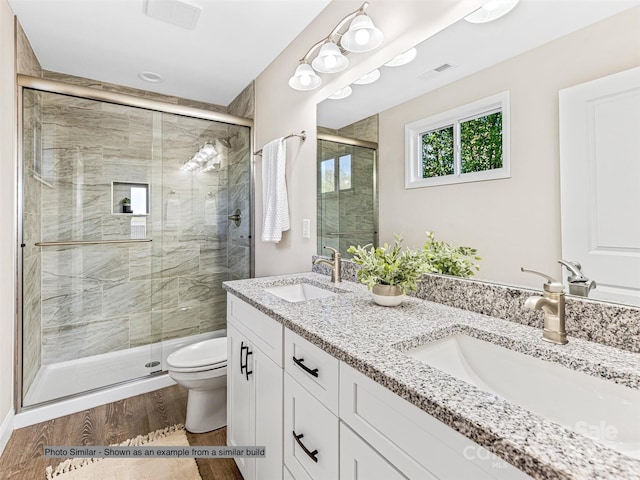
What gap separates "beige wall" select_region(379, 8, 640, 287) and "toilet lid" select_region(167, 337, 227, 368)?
1.42 m

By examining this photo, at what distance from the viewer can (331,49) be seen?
1597 millimetres

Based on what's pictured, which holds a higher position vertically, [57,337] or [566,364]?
[566,364]

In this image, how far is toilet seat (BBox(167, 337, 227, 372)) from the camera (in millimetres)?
1740

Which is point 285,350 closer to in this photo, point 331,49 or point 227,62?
point 331,49

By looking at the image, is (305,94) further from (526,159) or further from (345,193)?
(526,159)

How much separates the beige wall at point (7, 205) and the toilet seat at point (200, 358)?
840 millimetres

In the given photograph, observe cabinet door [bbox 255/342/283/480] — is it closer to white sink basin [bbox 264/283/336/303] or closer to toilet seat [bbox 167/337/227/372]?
white sink basin [bbox 264/283/336/303]

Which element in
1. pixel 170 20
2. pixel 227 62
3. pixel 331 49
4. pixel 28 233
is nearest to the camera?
pixel 331 49

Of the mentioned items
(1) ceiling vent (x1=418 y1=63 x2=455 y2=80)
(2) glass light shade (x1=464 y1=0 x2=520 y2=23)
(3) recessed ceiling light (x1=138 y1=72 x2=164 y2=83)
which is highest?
(3) recessed ceiling light (x1=138 y1=72 x2=164 y2=83)

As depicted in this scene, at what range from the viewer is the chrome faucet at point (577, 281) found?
839 mm

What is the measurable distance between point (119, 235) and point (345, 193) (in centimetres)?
201

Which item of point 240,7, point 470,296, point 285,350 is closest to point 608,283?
point 470,296

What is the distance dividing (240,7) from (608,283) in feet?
6.78

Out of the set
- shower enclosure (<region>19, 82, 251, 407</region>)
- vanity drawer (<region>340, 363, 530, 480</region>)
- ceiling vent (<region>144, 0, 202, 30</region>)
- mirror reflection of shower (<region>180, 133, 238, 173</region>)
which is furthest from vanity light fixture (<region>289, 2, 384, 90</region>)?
vanity drawer (<region>340, 363, 530, 480</region>)
